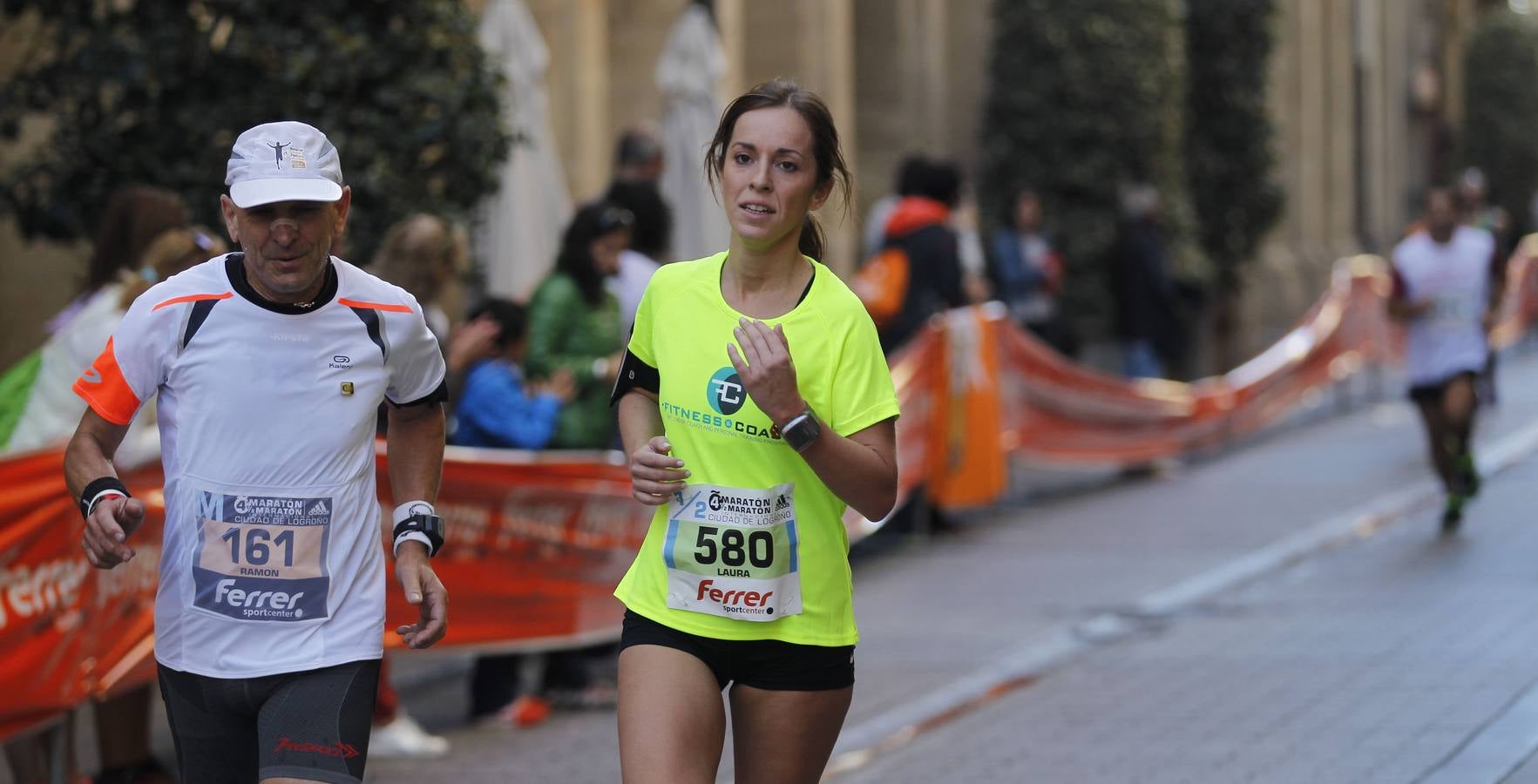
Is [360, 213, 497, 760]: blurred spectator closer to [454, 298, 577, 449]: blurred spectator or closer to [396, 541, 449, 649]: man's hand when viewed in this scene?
[454, 298, 577, 449]: blurred spectator

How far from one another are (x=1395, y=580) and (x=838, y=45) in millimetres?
9673

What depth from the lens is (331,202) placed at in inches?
149

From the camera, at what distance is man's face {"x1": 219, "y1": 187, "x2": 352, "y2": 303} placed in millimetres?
3715

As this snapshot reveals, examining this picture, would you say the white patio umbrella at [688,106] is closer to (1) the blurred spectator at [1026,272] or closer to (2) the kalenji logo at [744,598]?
(1) the blurred spectator at [1026,272]

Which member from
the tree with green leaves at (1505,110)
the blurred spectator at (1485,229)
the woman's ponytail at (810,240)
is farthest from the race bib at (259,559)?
the tree with green leaves at (1505,110)

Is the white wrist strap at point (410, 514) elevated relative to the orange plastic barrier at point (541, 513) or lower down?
elevated

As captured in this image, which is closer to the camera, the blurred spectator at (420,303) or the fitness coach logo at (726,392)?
the fitness coach logo at (726,392)

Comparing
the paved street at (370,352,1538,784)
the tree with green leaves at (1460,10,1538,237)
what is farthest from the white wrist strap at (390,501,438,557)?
the tree with green leaves at (1460,10,1538,237)

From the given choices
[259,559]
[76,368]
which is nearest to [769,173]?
[259,559]

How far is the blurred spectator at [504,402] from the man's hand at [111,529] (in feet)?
13.6

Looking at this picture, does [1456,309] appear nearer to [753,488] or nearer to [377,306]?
[753,488]

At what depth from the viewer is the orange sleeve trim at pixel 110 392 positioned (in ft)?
12.6

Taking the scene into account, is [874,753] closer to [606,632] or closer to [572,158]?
[606,632]

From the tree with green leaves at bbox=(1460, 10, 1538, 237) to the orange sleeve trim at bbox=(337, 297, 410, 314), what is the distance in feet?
133
